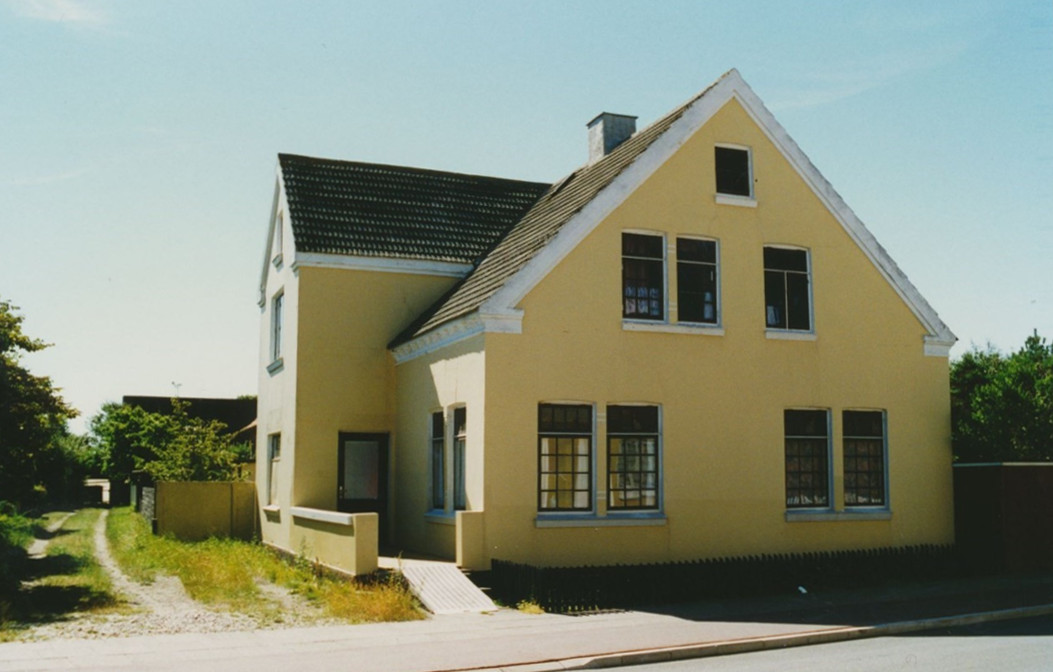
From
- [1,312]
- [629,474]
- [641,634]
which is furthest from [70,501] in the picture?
[641,634]

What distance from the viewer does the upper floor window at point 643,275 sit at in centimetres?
1905

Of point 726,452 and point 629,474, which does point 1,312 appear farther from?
point 726,452

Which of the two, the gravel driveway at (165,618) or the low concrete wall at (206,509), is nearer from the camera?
the gravel driveway at (165,618)

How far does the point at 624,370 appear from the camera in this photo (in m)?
18.5

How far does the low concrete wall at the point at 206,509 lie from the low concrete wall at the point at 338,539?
18.6 ft

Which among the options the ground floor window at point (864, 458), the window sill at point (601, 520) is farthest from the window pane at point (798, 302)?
the window sill at point (601, 520)

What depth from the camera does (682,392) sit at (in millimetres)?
18938

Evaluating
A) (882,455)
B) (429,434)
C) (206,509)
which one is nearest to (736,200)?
(882,455)

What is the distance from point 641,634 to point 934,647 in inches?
147

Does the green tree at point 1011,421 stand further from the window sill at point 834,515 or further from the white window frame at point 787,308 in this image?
the white window frame at point 787,308

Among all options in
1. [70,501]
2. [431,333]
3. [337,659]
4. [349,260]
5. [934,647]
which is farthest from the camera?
[70,501]

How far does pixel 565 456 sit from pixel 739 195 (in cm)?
653

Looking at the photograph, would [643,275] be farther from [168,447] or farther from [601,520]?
[168,447]

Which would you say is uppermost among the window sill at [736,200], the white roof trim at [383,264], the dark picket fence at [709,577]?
the window sill at [736,200]
